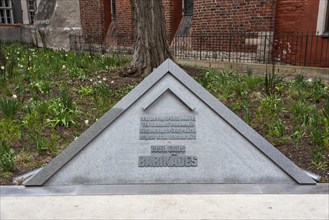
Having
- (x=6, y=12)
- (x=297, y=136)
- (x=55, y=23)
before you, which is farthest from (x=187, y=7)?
(x=6, y=12)

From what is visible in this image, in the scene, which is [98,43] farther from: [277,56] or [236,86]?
[236,86]

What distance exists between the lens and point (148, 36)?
7.23m

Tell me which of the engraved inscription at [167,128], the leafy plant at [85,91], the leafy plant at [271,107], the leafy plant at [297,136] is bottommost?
the leafy plant at [297,136]

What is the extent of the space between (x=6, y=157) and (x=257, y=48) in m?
9.12

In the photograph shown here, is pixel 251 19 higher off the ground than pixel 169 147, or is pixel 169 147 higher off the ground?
pixel 251 19

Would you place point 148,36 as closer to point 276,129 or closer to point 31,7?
point 276,129

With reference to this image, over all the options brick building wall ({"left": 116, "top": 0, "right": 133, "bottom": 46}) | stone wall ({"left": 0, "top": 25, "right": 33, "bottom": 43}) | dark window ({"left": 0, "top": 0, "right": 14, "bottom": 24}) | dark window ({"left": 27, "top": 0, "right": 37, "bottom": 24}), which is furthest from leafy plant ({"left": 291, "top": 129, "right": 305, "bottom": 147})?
dark window ({"left": 0, "top": 0, "right": 14, "bottom": 24})

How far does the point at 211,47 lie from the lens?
484 inches

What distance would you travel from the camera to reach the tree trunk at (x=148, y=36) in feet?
23.6

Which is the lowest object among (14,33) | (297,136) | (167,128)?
(297,136)

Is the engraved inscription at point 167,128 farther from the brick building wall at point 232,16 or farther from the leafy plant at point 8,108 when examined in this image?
the brick building wall at point 232,16

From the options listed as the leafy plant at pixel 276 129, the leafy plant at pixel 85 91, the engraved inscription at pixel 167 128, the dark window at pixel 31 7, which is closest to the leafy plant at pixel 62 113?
the leafy plant at pixel 85 91

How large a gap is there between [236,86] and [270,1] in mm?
5572

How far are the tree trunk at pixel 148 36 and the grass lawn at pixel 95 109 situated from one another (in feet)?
1.50
